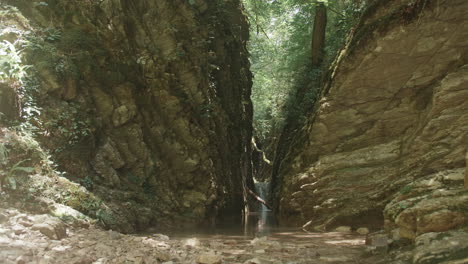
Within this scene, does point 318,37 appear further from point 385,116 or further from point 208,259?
point 208,259

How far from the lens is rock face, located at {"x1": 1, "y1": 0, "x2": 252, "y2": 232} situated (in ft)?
27.5

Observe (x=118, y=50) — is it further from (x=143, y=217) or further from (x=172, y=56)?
(x=143, y=217)

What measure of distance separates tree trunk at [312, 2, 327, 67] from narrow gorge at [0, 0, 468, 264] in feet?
2.32

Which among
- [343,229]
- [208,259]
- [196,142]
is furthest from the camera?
[196,142]

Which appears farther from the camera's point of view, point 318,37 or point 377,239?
point 318,37

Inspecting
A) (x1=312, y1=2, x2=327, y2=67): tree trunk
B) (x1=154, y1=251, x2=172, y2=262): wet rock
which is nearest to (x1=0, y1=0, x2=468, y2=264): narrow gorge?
(x1=154, y1=251, x2=172, y2=262): wet rock

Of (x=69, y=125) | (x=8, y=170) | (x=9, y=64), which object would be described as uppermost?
(x=9, y=64)

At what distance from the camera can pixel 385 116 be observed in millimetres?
10086

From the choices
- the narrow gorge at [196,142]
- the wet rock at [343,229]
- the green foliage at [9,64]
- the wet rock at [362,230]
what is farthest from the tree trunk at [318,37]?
the green foliage at [9,64]

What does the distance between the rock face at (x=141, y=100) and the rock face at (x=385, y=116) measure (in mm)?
3802

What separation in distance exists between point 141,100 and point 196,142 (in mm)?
2446

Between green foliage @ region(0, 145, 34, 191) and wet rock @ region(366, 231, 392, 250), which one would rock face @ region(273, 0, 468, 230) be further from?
green foliage @ region(0, 145, 34, 191)

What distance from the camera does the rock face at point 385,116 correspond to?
8.67 metres

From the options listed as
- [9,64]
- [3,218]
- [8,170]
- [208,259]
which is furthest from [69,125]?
[208,259]
